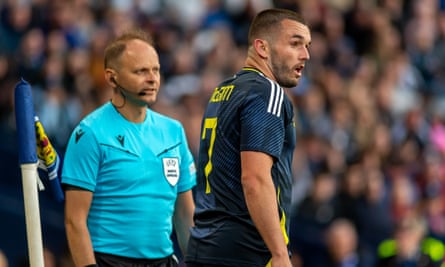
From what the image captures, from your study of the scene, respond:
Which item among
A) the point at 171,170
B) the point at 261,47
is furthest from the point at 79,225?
the point at 261,47

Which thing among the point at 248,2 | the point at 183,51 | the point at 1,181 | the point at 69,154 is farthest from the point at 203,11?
the point at 69,154

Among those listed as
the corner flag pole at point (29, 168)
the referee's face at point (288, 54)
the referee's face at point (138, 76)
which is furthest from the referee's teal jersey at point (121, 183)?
the referee's face at point (288, 54)

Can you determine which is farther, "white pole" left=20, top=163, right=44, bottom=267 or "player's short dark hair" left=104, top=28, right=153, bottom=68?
"player's short dark hair" left=104, top=28, right=153, bottom=68

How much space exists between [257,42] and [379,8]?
12106mm

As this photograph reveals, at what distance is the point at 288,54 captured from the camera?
6434 mm

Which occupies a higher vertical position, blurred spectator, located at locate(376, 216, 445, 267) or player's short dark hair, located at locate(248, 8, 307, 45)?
player's short dark hair, located at locate(248, 8, 307, 45)

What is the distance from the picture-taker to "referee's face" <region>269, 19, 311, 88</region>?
6.43m

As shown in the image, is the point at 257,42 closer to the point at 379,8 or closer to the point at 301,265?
the point at 301,265

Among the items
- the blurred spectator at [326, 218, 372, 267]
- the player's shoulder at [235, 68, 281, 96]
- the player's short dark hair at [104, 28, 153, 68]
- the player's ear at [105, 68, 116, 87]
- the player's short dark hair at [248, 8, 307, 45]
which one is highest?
the player's short dark hair at [248, 8, 307, 45]

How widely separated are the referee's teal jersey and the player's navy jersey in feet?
1.66

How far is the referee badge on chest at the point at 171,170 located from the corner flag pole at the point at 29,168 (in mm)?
927

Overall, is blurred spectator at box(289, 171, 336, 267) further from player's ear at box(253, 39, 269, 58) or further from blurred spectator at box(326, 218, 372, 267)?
player's ear at box(253, 39, 269, 58)

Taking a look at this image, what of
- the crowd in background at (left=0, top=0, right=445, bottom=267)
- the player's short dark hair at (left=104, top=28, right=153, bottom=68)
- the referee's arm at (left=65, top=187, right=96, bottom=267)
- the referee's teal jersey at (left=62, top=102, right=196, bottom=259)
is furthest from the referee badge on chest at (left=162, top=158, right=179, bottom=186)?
the crowd in background at (left=0, top=0, right=445, bottom=267)

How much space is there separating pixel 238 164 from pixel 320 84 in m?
9.37
